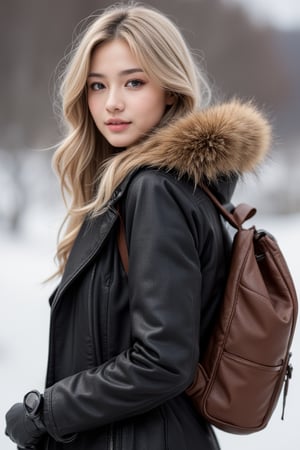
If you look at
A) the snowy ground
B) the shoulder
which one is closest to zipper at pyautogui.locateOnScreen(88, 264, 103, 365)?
the shoulder

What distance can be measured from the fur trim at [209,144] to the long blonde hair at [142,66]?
5cm

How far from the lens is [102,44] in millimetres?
1384

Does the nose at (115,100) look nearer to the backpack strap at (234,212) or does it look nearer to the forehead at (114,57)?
the forehead at (114,57)

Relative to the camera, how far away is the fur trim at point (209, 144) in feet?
3.99

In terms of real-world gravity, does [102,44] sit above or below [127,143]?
above

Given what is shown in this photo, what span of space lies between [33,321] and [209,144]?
3.04 metres

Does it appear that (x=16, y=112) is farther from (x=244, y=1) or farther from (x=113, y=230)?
(x=113, y=230)

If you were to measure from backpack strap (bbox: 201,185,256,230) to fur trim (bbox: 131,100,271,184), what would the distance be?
0.13 feet

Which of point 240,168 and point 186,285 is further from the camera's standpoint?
point 240,168

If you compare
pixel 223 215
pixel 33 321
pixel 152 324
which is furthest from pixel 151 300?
pixel 33 321

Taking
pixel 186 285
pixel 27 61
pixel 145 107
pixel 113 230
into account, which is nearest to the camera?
pixel 186 285

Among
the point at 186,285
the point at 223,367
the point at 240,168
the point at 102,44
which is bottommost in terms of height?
the point at 223,367

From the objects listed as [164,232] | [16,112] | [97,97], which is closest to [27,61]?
[16,112]

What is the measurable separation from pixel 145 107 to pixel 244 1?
17.3 feet
